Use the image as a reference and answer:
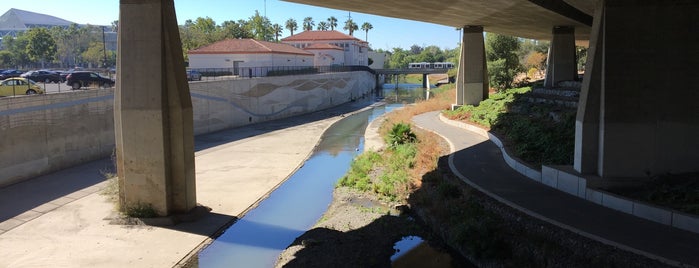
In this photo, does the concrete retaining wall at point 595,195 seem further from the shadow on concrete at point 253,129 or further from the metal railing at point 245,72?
the metal railing at point 245,72

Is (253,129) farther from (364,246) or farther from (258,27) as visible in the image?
(258,27)

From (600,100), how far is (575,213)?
3.67m

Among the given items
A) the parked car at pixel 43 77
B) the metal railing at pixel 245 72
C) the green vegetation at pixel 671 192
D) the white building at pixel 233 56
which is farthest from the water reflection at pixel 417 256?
the white building at pixel 233 56

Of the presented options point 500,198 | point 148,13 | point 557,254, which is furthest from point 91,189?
A: point 557,254

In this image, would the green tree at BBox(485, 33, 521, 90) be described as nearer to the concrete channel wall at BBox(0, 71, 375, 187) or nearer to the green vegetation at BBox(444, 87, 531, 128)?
the green vegetation at BBox(444, 87, 531, 128)

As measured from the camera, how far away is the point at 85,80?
3688 cm

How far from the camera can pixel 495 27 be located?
36.8 m

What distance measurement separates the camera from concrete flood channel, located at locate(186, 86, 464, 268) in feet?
47.9

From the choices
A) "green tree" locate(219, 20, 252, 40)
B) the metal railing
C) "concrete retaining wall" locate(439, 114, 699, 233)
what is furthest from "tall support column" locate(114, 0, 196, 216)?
"green tree" locate(219, 20, 252, 40)

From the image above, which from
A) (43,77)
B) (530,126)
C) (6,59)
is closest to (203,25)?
A: (6,59)

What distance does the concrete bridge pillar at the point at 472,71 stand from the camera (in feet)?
121

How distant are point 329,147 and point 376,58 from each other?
98335 millimetres

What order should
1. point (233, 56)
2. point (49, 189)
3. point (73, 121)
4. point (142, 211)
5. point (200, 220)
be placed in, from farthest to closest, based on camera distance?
point (233, 56)
point (73, 121)
point (49, 189)
point (200, 220)
point (142, 211)

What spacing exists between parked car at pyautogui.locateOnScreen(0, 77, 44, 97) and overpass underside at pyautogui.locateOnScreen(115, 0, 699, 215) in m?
15.3
